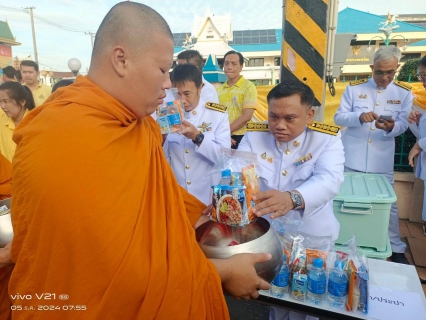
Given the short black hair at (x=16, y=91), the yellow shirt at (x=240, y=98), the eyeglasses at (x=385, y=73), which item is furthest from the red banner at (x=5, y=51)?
the eyeglasses at (x=385, y=73)

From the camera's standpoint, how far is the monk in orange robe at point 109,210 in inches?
38.4

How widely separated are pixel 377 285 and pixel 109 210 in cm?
145

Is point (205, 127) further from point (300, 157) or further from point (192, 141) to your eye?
point (300, 157)

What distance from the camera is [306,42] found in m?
2.55

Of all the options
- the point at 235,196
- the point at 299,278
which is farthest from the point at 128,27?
the point at 299,278

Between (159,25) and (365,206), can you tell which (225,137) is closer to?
(365,206)

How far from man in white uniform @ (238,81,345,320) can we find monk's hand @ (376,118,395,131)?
59.7 inches

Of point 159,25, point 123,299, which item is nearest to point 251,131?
point 159,25

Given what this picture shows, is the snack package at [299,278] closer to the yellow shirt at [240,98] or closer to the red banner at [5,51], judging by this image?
the yellow shirt at [240,98]

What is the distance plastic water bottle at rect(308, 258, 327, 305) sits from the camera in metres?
1.46

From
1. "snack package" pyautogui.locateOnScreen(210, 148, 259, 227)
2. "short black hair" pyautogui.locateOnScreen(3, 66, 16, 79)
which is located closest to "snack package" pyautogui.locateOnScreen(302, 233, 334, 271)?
"snack package" pyautogui.locateOnScreen(210, 148, 259, 227)

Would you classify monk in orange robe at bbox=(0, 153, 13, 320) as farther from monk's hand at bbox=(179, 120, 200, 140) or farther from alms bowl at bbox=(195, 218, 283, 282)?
monk's hand at bbox=(179, 120, 200, 140)

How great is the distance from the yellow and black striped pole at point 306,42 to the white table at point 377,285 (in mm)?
1439

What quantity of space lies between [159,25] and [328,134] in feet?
4.41
